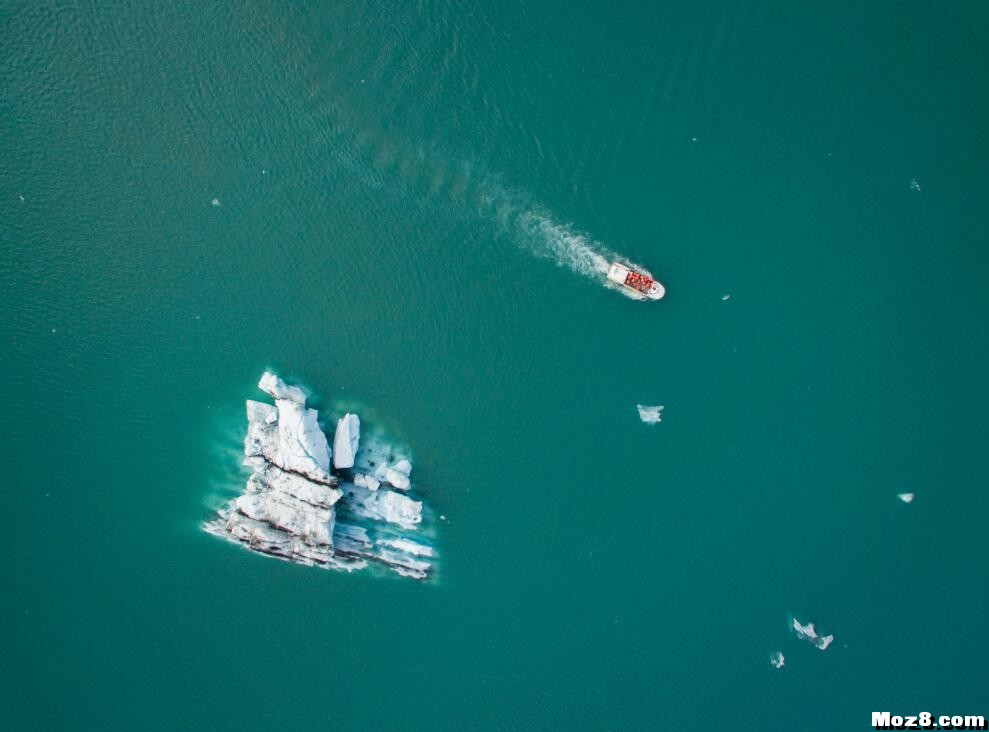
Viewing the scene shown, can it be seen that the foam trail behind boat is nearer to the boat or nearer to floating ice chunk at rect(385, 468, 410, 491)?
the boat

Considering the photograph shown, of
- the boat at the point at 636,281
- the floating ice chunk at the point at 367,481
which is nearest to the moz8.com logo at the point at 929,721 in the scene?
the boat at the point at 636,281

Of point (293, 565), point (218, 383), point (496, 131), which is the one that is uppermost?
point (496, 131)

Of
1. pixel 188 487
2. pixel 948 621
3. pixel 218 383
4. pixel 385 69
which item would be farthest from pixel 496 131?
pixel 948 621

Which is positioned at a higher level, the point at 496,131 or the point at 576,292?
the point at 496,131

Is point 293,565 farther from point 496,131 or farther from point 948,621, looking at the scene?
point 948,621

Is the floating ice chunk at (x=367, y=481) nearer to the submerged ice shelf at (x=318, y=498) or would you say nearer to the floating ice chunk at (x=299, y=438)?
the submerged ice shelf at (x=318, y=498)

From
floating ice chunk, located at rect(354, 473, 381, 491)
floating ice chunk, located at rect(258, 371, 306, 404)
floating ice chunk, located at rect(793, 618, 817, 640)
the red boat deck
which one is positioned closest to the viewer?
the red boat deck

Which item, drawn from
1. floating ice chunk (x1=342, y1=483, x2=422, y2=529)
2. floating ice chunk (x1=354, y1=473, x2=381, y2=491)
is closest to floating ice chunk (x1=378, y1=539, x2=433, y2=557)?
floating ice chunk (x1=342, y1=483, x2=422, y2=529)

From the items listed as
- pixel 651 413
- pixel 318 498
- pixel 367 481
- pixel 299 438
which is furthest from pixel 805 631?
pixel 299 438
